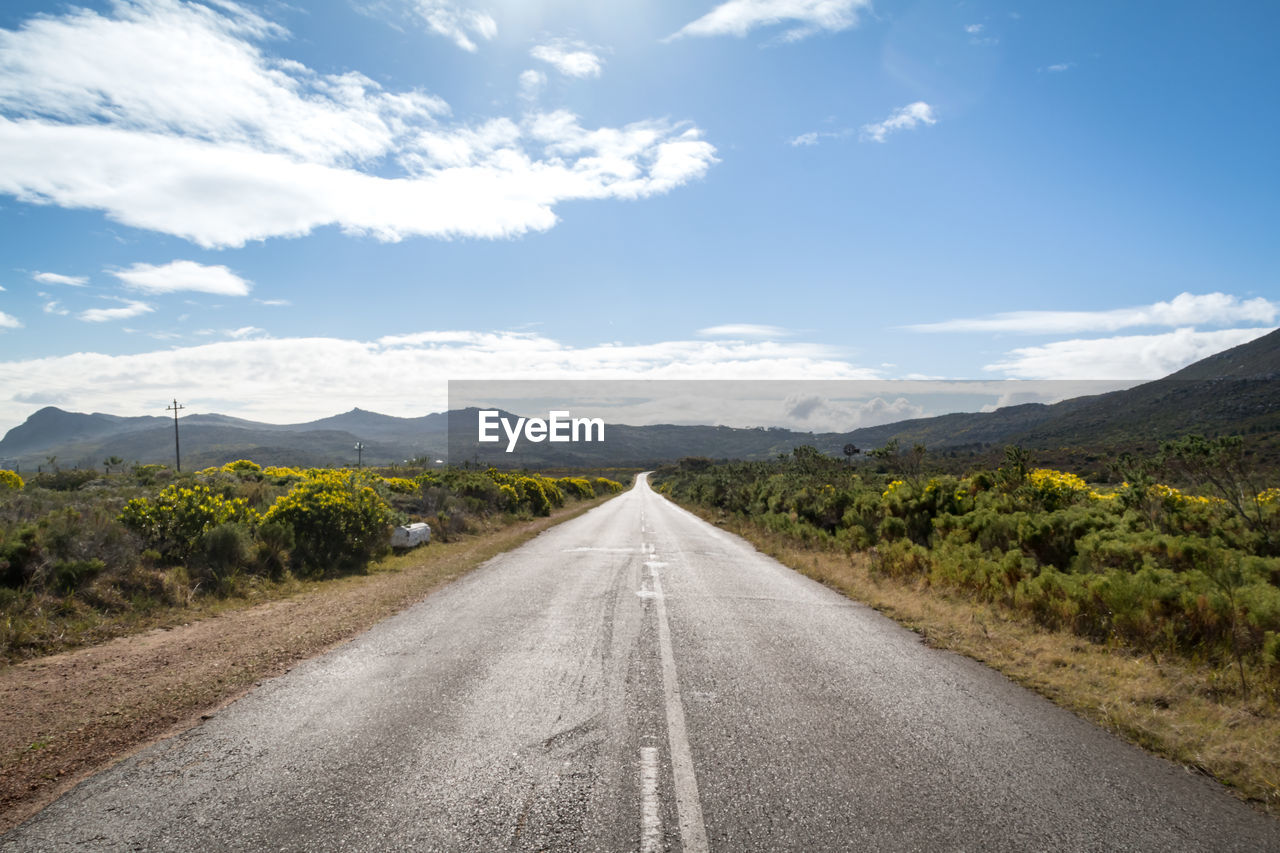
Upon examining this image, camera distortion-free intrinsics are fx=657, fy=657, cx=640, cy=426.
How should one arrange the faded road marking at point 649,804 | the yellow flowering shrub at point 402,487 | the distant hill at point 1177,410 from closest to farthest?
the faded road marking at point 649,804, the yellow flowering shrub at point 402,487, the distant hill at point 1177,410

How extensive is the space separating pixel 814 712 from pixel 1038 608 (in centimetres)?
594

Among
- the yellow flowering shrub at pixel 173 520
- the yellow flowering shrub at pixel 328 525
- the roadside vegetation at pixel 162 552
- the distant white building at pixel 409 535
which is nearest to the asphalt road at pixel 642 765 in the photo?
the roadside vegetation at pixel 162 552

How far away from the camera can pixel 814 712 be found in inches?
223

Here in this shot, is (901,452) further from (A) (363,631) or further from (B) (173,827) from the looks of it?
(B) (173,827)

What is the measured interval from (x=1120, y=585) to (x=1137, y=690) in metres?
2.65

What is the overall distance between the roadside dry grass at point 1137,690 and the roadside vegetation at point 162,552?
11274 millimetres

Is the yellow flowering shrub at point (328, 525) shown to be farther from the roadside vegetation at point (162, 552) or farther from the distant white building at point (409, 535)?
the distant white building at point (409, 535)

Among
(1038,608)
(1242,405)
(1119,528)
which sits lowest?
(1038,608)

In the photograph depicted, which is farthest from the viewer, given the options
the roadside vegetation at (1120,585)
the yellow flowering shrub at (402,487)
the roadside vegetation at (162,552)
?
the yellow flowering shrub at (402,487)

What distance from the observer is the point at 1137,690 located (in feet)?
20.6

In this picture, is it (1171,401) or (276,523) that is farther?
(1171,401)

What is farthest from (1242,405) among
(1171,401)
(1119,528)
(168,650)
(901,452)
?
(168,650)

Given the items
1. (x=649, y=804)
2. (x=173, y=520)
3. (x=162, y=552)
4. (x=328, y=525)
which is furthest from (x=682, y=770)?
(x=328, y=525)

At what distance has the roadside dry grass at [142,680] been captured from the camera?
479 cm
